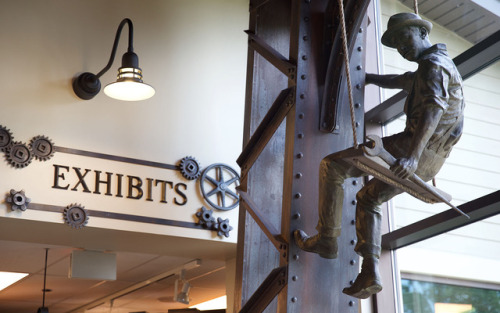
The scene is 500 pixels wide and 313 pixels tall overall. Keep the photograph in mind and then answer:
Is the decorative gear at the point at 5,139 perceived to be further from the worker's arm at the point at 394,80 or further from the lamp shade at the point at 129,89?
the worker's arm at the point at 394,80

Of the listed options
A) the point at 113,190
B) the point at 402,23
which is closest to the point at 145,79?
the point at 113,190

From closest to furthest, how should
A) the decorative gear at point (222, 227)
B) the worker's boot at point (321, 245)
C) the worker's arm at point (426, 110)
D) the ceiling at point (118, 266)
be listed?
the worker's arm at point (426, 110), the worker's boot at point (321, 245), the ceiling at point (118, 266), the decorative gear at point (222, 227)

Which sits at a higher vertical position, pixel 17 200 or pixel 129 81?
pixel 129 81

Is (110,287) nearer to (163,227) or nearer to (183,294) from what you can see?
(183,294)

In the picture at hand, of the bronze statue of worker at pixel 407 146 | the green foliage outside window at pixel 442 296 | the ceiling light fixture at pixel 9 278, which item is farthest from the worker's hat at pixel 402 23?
the ceiling light fixture at pixel 9 278

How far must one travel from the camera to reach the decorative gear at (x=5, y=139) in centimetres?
548

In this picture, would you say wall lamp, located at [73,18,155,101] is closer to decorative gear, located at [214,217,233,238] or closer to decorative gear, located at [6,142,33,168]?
decorative gear, located at [6,142,33,168]

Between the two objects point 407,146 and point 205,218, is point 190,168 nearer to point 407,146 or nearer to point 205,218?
point 205,218

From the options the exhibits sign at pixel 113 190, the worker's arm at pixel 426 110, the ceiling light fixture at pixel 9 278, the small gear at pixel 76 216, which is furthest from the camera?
the ceiling light fixture at pixel 9 278

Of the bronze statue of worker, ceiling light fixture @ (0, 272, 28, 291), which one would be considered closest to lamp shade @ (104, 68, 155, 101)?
the bronze statue of worker

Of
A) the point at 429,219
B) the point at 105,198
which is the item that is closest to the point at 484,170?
the point at 429,219

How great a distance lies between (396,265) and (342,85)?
1962 mm

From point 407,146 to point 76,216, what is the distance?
2919mm

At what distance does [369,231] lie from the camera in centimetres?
384
